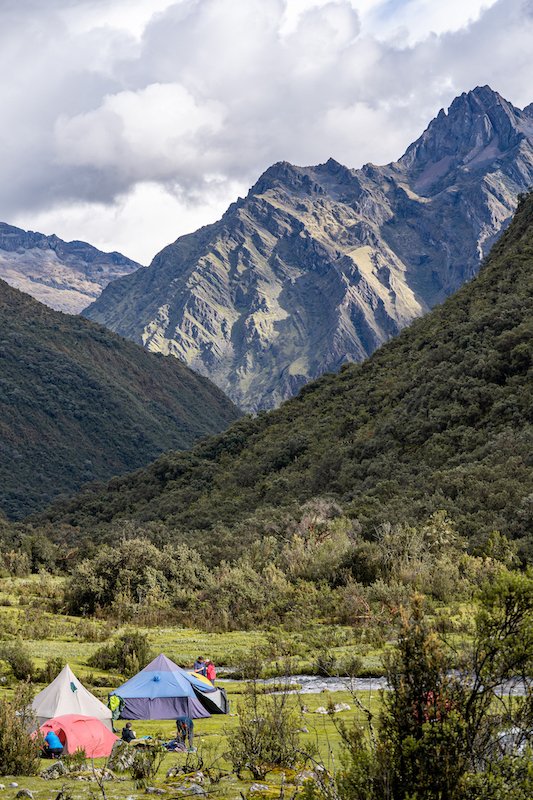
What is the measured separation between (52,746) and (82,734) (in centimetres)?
57

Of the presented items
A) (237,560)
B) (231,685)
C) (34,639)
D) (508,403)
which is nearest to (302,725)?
(231,685)

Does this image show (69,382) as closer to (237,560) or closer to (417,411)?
(417,411)

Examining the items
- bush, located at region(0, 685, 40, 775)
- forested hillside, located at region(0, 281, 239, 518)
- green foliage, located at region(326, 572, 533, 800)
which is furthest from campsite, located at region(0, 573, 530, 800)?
forested hillside, located at region(0, 281, 239, 518)

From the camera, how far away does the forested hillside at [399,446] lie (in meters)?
30.7

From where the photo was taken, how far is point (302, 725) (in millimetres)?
10742

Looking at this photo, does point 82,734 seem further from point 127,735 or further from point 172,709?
point 172,709

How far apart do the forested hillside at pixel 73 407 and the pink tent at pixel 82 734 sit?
2853 inches

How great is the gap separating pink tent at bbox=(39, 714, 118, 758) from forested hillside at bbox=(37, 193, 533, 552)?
55.6 ft

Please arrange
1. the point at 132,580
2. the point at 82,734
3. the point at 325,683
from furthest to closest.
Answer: the point at 132,580 → the point at 325,683 → the point at 82,734

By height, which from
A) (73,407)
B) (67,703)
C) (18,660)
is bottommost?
(67,703)

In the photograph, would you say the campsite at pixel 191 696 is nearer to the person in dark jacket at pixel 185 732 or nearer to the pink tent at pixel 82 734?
the pink tent at pixel 82 734

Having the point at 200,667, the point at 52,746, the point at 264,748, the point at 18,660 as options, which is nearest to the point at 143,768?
the point at 264,748

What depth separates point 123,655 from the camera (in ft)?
57.0

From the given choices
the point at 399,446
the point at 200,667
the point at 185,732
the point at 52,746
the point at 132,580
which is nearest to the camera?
the point at 52,746
